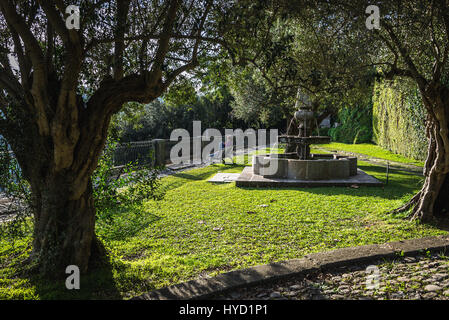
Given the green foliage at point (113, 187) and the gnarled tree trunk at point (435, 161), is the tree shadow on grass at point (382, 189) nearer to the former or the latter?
the gnarled tree trunk at point (435, 161)

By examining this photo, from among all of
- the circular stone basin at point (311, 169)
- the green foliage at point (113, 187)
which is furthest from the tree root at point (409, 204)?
the green foliage at point (113, 187)

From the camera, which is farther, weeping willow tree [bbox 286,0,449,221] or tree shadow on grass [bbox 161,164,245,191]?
tree shadow on grass [bbox 161,164,245,191]

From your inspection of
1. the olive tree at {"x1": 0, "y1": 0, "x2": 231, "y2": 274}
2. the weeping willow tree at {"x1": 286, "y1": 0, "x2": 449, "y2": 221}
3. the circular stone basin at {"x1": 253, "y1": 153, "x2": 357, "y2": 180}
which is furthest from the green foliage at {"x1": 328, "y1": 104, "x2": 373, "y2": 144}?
the olive tree at {"x1": 0, "y1": 0, "x2": 231, "y2": 274}

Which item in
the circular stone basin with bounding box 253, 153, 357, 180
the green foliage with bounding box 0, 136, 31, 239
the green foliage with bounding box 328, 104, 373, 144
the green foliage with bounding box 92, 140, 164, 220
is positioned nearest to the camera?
the green foliage with bounding box 0, 136, 31, 239

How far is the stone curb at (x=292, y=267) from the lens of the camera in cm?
312

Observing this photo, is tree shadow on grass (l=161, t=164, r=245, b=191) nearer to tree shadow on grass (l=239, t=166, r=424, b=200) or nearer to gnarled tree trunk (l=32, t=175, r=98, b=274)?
tree shadow on grass (l=239, t=166, r=424, b=200)

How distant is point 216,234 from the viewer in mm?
5379

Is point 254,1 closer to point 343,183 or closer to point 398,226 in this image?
point 398,226

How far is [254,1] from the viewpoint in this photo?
3521 mm

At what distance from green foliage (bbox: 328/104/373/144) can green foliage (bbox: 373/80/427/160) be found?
355cm

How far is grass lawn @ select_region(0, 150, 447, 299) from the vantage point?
3.48 m

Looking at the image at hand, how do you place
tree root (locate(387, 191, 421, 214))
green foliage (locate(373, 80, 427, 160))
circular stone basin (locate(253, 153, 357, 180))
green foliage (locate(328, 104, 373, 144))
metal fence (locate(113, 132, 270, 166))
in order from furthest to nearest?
1. green foliage (locate(328, 104, 373, 144))
2. green foliage (locate(373, 80, 427, 160))
3. metal fence (locate(113, 132, 270, 166))
4. circular stone basin (locate(253, 153, 357, 180))
5. tree root (locate(387, 191, 421, 214))

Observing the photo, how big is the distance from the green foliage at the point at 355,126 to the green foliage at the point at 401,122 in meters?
3.55

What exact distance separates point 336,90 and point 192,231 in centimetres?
333
